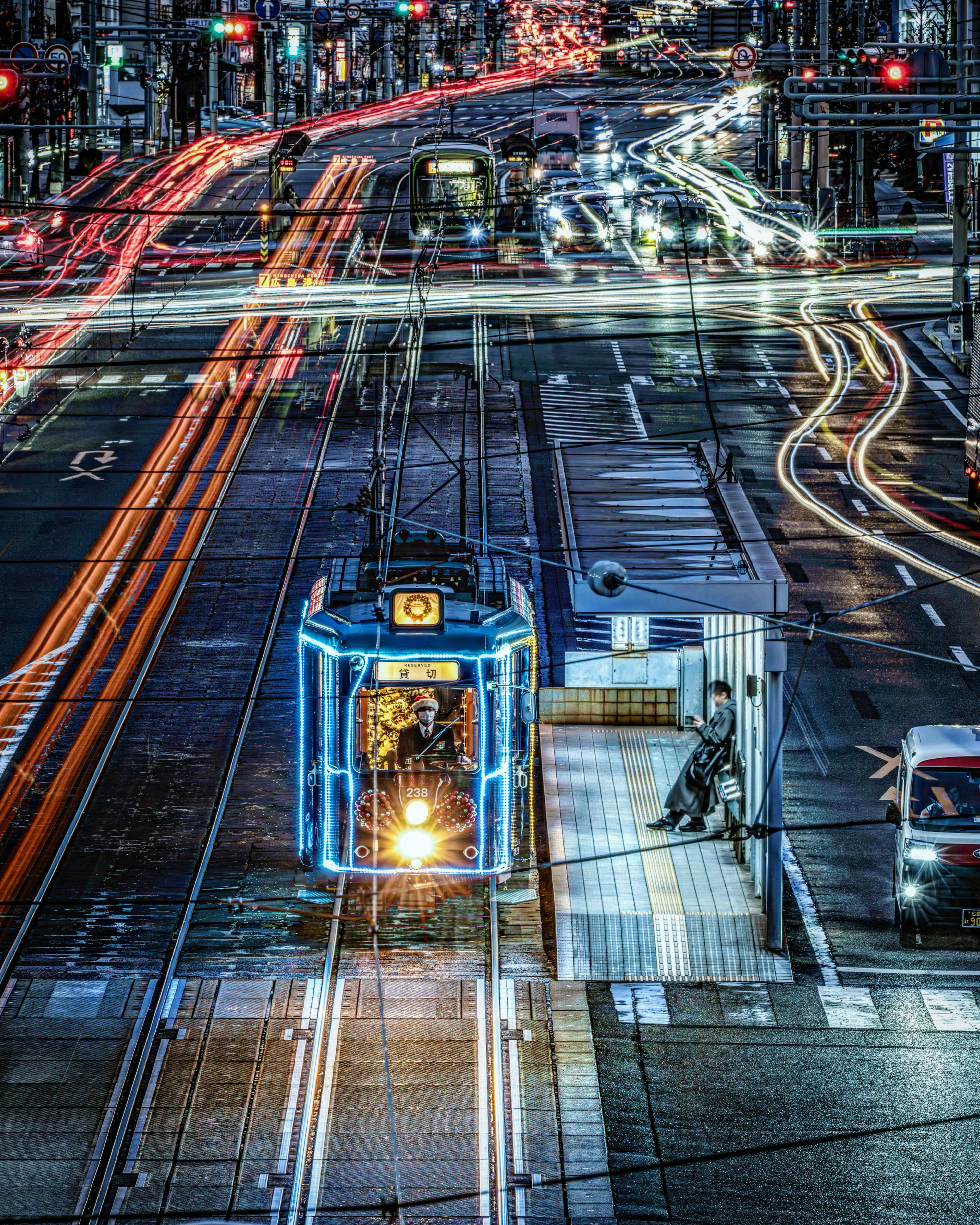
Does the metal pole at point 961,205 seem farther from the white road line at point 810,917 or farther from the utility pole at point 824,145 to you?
the white road line at point 810,917

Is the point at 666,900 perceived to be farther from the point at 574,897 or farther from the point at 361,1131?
the point at 361,1131

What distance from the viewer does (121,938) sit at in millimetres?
16781

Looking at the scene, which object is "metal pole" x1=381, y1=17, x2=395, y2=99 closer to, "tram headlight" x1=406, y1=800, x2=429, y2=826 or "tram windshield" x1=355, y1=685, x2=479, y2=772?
"tram windshield" x1=355, y1=685, x2=479, y2=772

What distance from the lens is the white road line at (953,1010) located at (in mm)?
15047

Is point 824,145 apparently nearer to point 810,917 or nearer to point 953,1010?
point 810,917

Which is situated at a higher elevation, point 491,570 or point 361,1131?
point 491,570

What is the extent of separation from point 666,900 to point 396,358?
2617 cm

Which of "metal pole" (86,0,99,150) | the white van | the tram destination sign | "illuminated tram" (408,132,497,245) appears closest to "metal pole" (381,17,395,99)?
"metal pole" (86,0,99,150)

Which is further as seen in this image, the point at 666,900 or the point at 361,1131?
the point at 666,900

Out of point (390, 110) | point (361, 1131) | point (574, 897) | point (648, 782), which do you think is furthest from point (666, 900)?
point (390, 110)

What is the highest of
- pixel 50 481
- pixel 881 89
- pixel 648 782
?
pixel 881 89

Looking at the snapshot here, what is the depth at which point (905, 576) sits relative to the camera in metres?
28.4

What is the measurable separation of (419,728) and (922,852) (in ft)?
14.4

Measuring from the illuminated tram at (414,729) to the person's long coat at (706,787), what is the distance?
5.18 feet
